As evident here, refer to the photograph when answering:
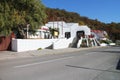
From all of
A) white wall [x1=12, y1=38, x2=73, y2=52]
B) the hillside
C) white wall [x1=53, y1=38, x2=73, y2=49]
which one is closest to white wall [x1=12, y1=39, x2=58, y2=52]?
white wall [x1=12, y1=38, x2=73, y2=52]

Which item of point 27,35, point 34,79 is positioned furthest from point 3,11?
point 34,79

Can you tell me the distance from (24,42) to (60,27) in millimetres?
40283

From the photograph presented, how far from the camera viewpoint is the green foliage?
97.9 feet

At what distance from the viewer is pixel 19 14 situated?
32438 millimetres

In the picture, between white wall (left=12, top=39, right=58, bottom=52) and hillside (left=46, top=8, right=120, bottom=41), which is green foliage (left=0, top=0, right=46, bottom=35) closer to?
white wall (left=12, top=39, right=58, bottom=52)

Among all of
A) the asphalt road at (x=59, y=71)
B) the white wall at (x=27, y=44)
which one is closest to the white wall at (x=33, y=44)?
the white wall at (x=27, y=44)

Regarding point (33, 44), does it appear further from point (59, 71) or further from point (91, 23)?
point (91, 23)

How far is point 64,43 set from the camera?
4966 cm

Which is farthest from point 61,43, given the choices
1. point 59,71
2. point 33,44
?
point 59,71

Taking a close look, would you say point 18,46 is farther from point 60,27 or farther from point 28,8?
point 60,27

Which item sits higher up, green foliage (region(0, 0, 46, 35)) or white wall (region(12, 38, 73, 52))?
green foliage (region(0, 0, 46, 35))

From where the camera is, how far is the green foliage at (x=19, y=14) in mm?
29850

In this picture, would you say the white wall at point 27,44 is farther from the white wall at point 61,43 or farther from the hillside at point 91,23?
the hillside at point 91,23

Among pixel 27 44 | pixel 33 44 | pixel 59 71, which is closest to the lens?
pixel 59 71
